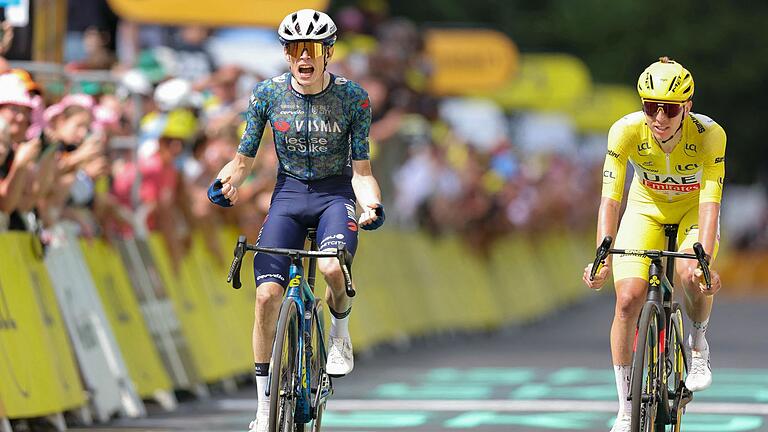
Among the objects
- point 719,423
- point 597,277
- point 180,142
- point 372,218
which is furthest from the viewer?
point 180,142

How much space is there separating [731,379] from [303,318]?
8421mm

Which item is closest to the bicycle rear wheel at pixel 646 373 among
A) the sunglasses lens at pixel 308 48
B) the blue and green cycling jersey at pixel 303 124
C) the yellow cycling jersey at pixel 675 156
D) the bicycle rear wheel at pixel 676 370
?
the bicycle rear wheel at pixel 676 370

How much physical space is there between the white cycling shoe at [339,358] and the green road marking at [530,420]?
2557 mm

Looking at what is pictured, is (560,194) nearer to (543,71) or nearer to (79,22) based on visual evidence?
(543,71)

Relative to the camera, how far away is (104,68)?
1822cm

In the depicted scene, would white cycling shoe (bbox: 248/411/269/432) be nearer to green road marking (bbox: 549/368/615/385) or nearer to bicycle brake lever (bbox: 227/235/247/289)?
bicycle brake lever (bbox: 227/235/247/289)

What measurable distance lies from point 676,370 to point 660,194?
0.98 metres

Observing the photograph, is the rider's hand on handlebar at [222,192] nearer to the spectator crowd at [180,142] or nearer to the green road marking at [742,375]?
the spectator crowd at [180,142]

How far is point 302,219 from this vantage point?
11383 mm

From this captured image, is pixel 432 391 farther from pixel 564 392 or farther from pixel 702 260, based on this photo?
pixel 702 260

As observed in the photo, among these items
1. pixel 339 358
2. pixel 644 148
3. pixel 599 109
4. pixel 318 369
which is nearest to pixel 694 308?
pixel 644 148

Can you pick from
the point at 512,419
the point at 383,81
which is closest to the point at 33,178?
the point at 512,419

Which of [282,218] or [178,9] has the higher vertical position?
[178,9]

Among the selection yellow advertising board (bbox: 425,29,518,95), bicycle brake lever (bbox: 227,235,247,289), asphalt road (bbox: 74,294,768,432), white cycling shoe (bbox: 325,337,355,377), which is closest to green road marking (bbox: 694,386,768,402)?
asphalt road (bbox: 74,294,768,432)
